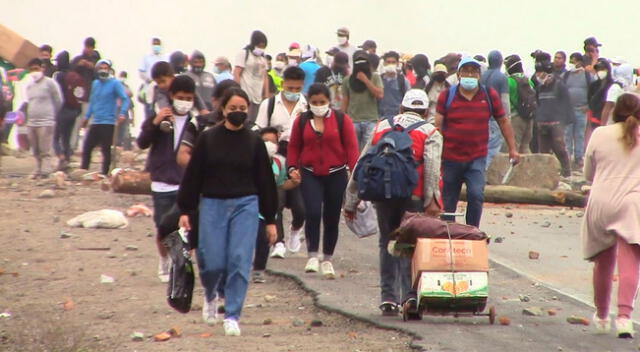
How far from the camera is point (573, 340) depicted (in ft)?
28.8

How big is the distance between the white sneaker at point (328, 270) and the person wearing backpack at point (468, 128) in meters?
1.14

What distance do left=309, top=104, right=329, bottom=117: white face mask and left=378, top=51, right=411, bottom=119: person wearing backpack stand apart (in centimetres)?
717

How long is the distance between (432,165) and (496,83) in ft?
24.9

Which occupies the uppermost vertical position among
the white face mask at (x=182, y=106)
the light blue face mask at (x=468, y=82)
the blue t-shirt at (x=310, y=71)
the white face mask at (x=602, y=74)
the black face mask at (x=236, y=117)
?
the white face mask at (x=602, y=74)

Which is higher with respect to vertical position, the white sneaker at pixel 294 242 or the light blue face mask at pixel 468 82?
the light blue face mask at pixel 468 82

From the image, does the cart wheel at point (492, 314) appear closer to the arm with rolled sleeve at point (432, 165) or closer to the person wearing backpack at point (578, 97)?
the arm with rolled sleeve at point (432, 165)

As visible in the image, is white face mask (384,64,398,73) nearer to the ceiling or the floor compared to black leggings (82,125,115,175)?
nearer to the ceiling

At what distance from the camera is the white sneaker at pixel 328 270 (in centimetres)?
1151

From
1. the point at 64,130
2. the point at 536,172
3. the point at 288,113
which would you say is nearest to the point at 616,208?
the point at 288,113

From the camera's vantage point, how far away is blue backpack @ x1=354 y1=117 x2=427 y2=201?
9570 mm

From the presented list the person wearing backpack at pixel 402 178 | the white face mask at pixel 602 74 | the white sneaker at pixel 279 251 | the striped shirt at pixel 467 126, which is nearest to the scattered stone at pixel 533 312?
the person wearing backpack at pixel 402 178

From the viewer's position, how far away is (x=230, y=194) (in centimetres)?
Result: 885

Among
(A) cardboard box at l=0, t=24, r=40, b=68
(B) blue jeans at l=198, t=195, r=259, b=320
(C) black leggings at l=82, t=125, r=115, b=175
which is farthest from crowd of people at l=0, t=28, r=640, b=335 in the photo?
(A) cardboard box at l=0, t=24, r=40, b=68

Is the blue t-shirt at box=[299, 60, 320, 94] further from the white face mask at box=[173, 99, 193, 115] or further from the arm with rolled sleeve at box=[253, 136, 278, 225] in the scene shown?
the arm with rolled sleeve at box=[253, 136, 278, 225]
